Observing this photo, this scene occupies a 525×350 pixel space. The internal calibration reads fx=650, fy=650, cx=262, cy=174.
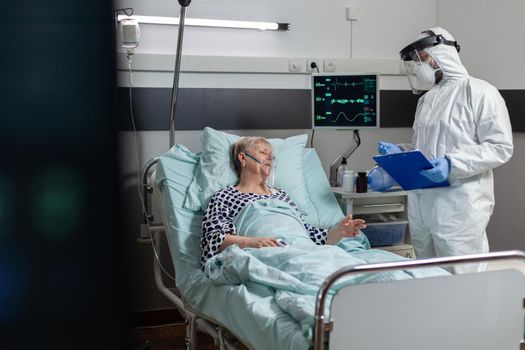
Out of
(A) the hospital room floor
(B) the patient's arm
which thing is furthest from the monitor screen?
(A) the hospital room floor

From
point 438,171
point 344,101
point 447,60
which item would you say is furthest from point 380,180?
point 447,60

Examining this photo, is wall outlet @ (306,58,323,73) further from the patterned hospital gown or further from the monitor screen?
the patterned hospital gown

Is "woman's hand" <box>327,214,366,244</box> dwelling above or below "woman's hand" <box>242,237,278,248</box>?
above

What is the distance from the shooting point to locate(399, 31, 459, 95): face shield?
2920 mm

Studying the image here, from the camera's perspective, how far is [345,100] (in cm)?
343

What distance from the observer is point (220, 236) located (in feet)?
8.83

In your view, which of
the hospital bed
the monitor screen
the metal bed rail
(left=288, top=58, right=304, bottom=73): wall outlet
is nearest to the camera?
the metal bed rail

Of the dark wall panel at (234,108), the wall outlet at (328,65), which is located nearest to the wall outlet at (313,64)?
the wall outlet at (328,65)

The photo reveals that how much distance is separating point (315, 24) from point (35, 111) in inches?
139

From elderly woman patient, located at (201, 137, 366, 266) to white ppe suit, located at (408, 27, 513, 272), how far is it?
0.46 m

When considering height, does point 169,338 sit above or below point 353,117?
below

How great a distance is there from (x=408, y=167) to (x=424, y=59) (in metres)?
0.54

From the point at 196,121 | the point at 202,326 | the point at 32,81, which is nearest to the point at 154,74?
the point at 196,121

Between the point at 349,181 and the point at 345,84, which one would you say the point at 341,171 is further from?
the point at 345,84
